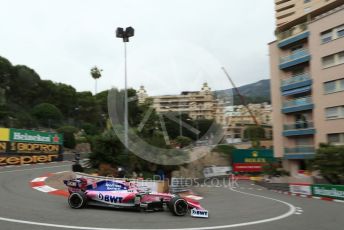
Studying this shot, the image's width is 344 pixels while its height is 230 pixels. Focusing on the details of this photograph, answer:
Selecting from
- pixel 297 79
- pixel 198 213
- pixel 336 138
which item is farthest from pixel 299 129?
pixel 198 213

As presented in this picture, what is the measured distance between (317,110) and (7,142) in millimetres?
29295

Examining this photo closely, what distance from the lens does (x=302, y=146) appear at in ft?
126

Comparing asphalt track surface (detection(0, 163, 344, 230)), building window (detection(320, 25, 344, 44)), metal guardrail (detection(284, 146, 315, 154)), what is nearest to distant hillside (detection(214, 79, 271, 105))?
metal guardrail (detection(284, 146, 315, 154))

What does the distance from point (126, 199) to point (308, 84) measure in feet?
97.9

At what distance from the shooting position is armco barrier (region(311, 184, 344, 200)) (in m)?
21.0

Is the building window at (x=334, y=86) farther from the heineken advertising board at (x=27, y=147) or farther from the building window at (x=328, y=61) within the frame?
the heineken advertising board at (x=27, y=147)

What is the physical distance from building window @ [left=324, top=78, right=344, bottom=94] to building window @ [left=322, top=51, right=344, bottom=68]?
1.69 m

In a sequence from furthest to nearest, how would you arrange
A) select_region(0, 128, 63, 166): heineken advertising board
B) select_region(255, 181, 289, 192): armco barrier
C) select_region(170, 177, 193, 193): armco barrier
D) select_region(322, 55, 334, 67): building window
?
select_region(322, 55, 334, 67): building window < select_region(0, 128, 63, 166): heineken advertising board < select_region(255, 181, 289, 192): armco barrier < select_region(170, 177, 193, 193): armco barrier

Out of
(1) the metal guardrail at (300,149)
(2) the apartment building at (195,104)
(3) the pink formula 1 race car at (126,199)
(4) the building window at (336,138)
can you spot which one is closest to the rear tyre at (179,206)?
(3) the pink formula 1 race car at (126,199)

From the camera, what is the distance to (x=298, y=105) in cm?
3862

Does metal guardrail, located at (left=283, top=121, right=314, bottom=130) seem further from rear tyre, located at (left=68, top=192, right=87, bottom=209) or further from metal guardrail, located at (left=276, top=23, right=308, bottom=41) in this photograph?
rear tyre, located at (left=68, top=192, right=87, bottom=209)

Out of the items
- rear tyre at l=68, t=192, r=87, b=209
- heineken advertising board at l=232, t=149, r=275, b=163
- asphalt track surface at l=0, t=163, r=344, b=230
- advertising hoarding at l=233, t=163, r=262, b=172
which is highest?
heineken advertising board at l=232, t=149, r=275, b=163

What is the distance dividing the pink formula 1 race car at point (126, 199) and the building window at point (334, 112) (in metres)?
26.3

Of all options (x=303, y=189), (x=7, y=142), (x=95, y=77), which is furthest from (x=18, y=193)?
(x=95, y=77)
